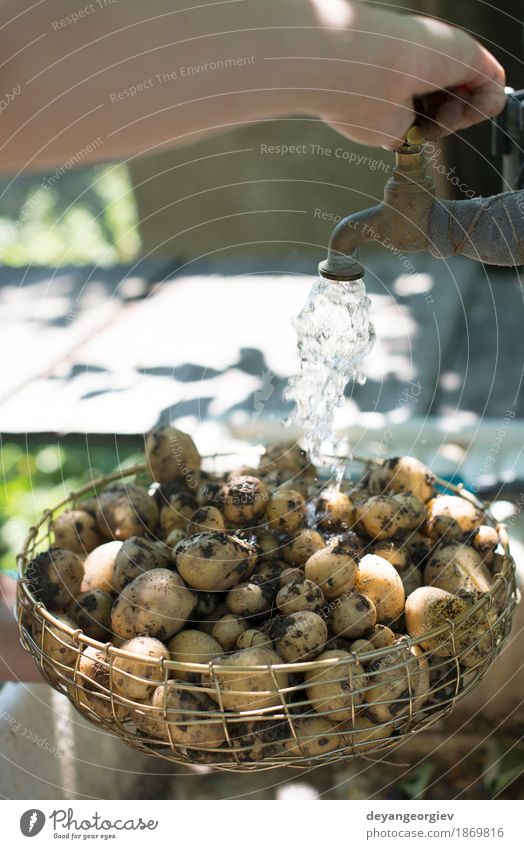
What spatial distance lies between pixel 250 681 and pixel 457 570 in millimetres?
239

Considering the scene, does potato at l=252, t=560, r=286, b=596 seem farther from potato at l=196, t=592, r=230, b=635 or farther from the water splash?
the water splash

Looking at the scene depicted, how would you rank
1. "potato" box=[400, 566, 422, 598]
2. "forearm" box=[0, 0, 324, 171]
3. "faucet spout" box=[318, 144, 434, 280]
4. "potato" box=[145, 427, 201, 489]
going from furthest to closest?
"potato" box=[145, 427, 201, 489] → "potato" box=[400, 566, 422, 598] → "faucet spout" box=[318, 144, 434, 280] → "forearm" box=[0, 0, 324, 171]

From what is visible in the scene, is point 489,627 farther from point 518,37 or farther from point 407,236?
point 518,37

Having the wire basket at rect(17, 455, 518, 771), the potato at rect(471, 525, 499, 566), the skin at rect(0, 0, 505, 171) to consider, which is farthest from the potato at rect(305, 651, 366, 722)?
the skin at rect(0, 0, 505, 171)

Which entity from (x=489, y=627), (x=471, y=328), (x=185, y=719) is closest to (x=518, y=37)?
(x=471, y=328)

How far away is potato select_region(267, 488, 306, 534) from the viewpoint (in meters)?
0.87

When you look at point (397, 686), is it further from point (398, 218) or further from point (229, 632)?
point (398, 218)

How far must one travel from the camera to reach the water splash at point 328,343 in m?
0.82

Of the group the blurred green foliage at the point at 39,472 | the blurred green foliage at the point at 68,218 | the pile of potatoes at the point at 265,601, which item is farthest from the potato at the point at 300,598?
the blurred green foliage at the point at 68,218

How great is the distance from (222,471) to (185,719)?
0.41m

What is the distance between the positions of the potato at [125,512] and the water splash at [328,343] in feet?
0.65

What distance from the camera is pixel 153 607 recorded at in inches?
29.3

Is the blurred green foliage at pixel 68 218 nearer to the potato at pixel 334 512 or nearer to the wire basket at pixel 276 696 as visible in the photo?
the potato at pixel 334 512
